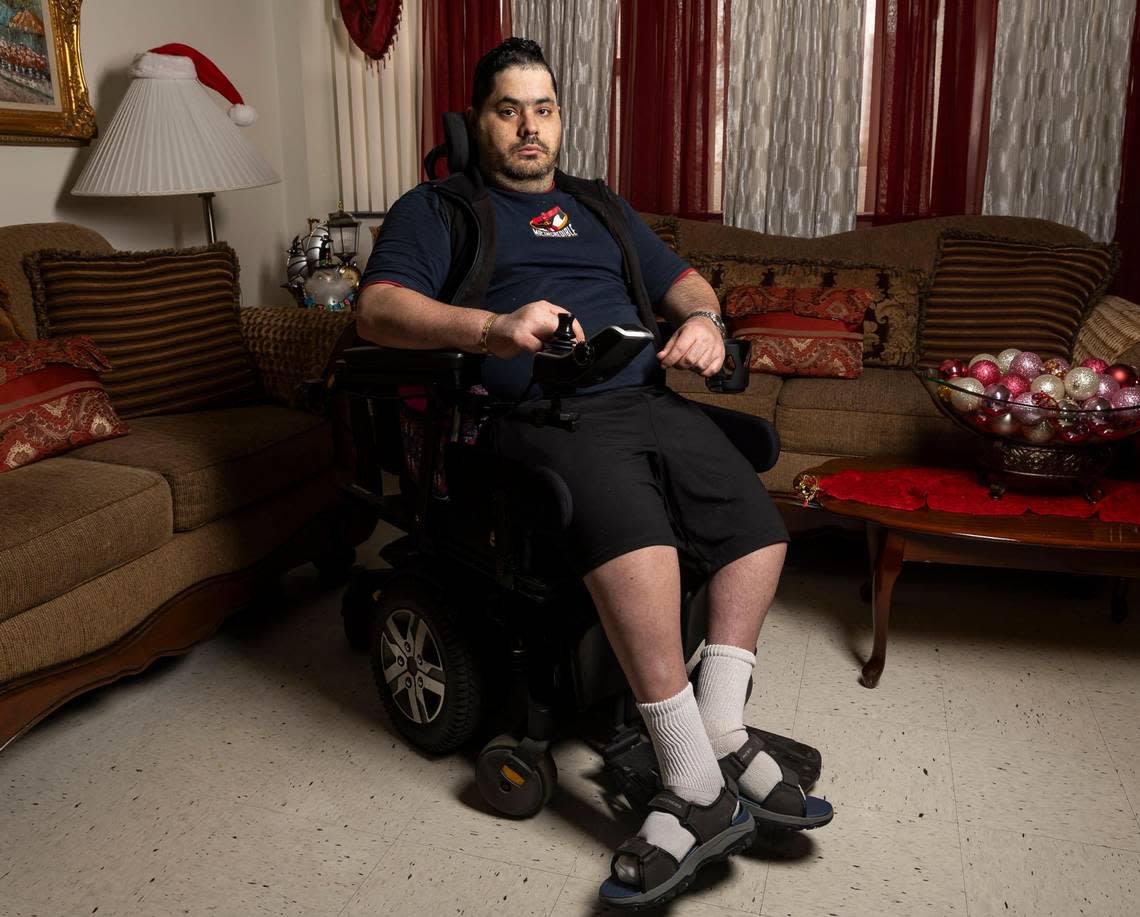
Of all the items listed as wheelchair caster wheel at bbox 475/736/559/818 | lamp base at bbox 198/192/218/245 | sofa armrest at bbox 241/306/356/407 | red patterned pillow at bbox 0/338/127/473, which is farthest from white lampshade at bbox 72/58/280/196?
wheelchair caster wheel at bbox 475/736/559/818

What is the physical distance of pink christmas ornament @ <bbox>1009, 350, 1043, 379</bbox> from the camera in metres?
2.08

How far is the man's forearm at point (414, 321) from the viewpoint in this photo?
4.98 ft

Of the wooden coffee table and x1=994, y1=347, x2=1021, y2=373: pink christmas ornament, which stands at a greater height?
x1=994, y1=347, x2=1021, y2=373: pink christmas ornament

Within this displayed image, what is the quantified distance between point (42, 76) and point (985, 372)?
2.58 metres

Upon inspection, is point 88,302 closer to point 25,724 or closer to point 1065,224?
point 25,724

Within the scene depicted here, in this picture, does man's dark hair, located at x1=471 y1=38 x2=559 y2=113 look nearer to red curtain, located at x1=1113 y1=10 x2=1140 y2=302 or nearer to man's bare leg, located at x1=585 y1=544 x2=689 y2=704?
man's bare leg, located at x1=585 y1=544 x2=689 y2=704

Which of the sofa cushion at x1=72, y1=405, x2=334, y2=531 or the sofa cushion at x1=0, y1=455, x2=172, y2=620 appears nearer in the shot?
the sofa cushion at x1=0, y1=455, x2=172, y2=620

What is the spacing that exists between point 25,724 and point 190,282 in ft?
3.99

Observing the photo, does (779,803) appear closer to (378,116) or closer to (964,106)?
(964,106)

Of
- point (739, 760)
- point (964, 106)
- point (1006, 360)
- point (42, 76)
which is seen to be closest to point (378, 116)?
point (42, 76)

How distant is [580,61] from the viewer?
3.54 meters

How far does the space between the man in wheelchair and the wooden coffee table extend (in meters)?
0.46

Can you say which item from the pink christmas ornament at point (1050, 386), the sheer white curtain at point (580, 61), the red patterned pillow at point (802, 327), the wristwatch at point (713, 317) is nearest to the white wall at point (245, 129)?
the sheer white curtain at point (580, 61)

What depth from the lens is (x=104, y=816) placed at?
1.62 meters
